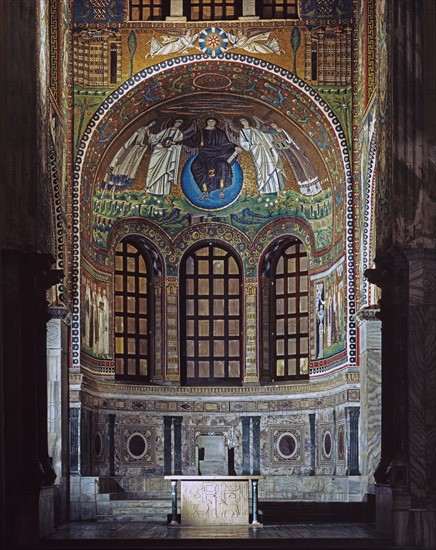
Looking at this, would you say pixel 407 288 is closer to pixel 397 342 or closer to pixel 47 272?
pixel 397 342

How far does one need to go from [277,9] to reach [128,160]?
4.38 metres

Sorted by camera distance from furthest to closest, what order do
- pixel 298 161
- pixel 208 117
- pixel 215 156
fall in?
pixel 215 156 → pixel 208 117 → pixel 298 161

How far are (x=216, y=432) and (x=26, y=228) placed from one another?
Answer: 11.2m

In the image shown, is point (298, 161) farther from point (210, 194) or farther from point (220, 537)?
point (220, 537)

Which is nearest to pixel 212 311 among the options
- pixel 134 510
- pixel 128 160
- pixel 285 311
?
pixel 285 311

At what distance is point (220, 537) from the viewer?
20359mm

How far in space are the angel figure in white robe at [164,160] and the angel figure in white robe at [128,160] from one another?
0.28m

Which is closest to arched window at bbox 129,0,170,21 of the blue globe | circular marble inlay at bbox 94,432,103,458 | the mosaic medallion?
the mosaic medallion

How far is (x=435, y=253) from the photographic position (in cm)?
2002

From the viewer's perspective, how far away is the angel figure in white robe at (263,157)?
98.4 feet

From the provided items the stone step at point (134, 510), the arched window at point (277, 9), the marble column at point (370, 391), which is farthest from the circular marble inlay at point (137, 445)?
the arched window at point (277, 9)

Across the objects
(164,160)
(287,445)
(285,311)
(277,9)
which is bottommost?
(287,445)

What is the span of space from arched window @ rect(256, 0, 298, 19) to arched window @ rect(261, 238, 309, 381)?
4895mm

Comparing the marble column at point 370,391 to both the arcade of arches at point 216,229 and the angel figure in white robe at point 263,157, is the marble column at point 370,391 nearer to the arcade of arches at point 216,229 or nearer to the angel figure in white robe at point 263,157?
the arcade of arches at point 216,229
